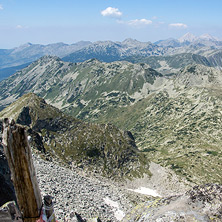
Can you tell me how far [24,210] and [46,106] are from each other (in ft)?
587

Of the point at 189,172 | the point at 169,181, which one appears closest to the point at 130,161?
the point at 169,181

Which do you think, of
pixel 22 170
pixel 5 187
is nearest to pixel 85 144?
pixel 5 187

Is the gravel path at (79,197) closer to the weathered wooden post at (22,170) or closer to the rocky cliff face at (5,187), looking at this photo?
the rocky cliff face at (5,187)

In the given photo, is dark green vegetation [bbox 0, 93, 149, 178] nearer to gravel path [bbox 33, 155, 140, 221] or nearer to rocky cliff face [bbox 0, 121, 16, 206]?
gravel path [bbox 33, 155, 140, 221]

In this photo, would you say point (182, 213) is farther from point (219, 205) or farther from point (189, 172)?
point (189, 172)

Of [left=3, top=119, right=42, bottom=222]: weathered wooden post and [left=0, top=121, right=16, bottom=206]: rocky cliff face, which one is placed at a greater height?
[left=3, top=119, right=42, bottom=222]: weathered wooden post

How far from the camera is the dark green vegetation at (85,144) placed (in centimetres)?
11600

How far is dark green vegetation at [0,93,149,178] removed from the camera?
381ft

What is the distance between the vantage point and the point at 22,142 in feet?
19.4

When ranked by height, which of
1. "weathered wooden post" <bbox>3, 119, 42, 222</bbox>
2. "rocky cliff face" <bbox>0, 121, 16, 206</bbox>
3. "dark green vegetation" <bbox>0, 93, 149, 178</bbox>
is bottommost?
"dark green vegetation" <bbox>0, 93, 149, 178</bbox>

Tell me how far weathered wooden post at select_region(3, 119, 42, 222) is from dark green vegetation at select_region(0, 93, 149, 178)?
98560 millimetres

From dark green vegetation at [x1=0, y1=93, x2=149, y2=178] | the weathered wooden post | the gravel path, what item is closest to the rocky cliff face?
the gravel path

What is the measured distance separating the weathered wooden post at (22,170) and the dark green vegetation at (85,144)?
98.6 meters

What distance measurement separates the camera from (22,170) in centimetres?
618
